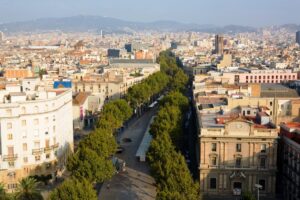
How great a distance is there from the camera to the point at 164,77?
135 metres

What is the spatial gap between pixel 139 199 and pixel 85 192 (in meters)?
12.2

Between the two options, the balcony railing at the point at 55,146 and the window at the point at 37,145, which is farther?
the balcony railing at the point at 55,146

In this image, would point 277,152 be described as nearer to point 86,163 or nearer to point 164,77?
point 86,163

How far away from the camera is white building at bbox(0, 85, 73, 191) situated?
176 ft

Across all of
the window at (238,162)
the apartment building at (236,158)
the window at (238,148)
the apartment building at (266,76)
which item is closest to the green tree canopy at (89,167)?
the apartment building at (236,158)

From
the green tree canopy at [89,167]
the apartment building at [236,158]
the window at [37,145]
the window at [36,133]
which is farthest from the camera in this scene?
the window at [37,145]

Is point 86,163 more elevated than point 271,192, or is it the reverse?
point 86,163

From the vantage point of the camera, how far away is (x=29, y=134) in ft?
181

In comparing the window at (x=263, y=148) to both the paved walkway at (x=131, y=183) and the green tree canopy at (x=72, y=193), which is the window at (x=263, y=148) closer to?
the paved walkway at (x=131, y=183)

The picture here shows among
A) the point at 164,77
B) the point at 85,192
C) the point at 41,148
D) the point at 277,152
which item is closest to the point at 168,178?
the point at 85,192

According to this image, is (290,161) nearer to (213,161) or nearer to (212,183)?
(213,161)

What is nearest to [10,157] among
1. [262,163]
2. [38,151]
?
[38,151]

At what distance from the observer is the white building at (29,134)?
2117 inches

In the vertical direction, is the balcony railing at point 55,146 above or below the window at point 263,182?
above
